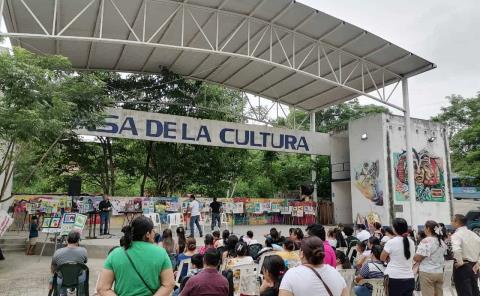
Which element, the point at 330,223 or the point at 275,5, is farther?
the point at 330,223

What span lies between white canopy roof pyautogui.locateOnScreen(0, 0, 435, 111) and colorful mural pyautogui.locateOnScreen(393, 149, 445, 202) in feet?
11.5

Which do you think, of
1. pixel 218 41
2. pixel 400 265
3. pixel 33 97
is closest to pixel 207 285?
pixel 400 265

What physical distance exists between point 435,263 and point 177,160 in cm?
1395

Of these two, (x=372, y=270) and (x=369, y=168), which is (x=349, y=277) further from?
(x=369, y=168)

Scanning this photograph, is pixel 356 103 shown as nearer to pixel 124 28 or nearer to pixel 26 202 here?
pixel 124 28

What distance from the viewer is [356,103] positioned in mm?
31297

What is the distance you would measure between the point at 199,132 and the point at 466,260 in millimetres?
10910

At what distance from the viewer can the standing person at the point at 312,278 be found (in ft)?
8.04

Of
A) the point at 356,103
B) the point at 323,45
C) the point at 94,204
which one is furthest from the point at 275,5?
the point at 356,103

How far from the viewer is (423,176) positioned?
17.1 metres

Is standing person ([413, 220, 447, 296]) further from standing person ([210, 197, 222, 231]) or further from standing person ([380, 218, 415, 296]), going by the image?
standing person ([210, 197, 222, 231])

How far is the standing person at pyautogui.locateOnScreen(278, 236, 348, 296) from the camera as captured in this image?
2.45m

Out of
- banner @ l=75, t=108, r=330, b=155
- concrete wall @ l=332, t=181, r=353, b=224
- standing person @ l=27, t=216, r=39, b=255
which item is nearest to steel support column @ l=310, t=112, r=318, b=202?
concrete wall @ l=332, t=181, r=353, b=224

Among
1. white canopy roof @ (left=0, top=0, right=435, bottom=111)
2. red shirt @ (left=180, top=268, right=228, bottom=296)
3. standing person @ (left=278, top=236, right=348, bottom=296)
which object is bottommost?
red shirt @ (left=180, top=268, right=228, bottom=296)
